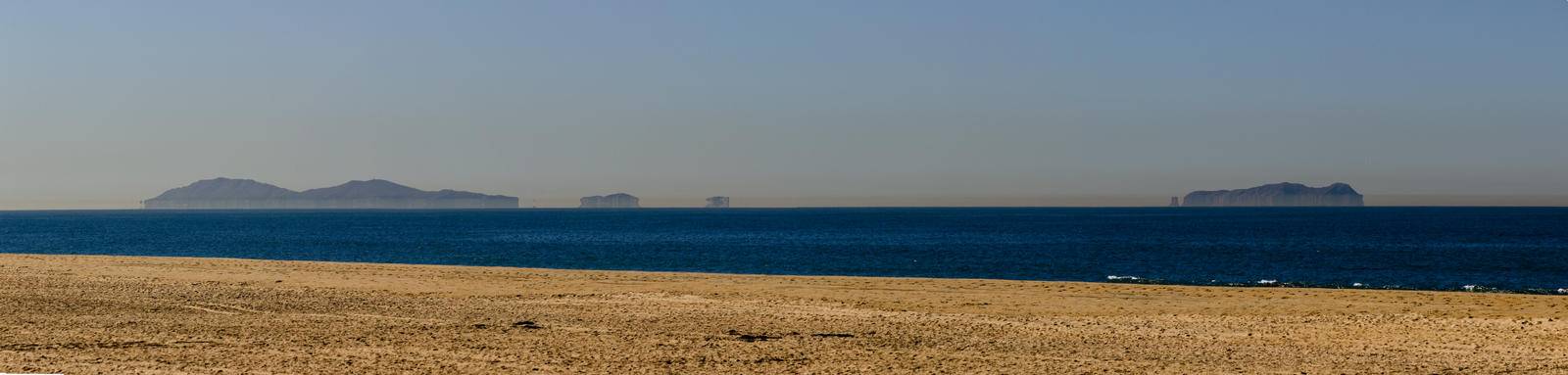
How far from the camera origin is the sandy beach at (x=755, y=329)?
14.5 metres

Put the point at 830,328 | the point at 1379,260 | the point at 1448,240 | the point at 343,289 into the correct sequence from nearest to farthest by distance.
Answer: the point at 830,328 → the point at 343,289 → the point at 1379,260 → the point at 1448,240

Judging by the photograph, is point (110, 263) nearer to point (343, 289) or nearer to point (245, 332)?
point (343, 289)

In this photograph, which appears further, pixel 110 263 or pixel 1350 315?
pixel 110 263

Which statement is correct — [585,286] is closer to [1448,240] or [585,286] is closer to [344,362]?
[344,362]

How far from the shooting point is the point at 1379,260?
61.8 m

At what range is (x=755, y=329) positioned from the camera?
18.7 m

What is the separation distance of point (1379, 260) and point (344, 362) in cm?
5880

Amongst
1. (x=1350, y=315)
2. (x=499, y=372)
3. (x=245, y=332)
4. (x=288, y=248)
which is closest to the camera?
(x=499, y=372)

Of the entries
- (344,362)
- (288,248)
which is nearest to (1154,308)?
(344,362)

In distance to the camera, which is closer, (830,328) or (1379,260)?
(830,328)

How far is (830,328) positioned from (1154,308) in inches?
318

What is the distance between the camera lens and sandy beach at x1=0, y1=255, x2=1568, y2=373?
14.5 m

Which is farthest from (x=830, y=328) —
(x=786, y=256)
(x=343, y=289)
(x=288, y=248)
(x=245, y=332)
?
(x=288, y=248)

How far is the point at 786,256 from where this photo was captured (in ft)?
221
